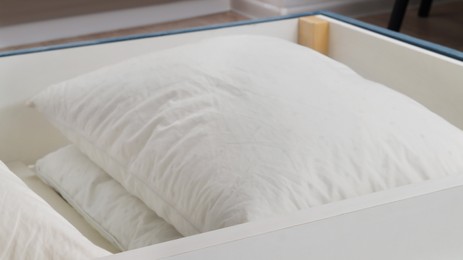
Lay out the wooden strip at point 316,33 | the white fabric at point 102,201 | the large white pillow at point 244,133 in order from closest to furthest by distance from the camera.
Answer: the large white pillow at point 244,133 → the white fabric at point 102,201 → the wooden strip at point 316,33

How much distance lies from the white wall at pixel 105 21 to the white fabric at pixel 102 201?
6.34 ft

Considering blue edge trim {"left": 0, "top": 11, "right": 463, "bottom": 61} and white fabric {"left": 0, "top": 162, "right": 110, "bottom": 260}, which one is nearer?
white fabric {"left": 0, "top": 162, "right": 110, "bottom": 260}

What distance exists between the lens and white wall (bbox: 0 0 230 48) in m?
3.02

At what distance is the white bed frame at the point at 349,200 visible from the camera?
666 mm

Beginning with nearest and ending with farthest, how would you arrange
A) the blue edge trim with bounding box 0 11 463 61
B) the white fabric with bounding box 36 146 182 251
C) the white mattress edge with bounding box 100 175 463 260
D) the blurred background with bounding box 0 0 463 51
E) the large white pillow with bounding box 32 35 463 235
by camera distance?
the white mattress edge with bounding box 100 175 463 260, the large white pillow with bounding box 32 35 463 235, the white fabric with bounding box 36 146 182 251, the blue edge trim with bounding box 0 11 463 61, the blurred background with bounding box 0 0 463 51

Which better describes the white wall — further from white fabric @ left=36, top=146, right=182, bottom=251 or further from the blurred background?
white fabric @ left=36, top=146, right=182, bottom=251

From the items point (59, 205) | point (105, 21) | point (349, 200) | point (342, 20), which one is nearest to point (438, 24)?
point (105, 21)

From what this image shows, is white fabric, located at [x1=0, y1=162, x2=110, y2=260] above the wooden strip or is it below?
above

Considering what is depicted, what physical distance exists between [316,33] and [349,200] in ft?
2.39

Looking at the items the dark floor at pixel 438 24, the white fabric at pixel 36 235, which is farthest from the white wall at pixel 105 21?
the white fabric at pixel 36 235

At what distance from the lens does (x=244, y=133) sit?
899 millimetres

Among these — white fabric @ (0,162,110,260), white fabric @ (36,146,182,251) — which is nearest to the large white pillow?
white fabric @ (36,146,182,251)

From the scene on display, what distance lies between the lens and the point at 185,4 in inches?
131

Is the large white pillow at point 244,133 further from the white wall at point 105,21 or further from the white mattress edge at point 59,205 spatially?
the white wall at point 105,21
